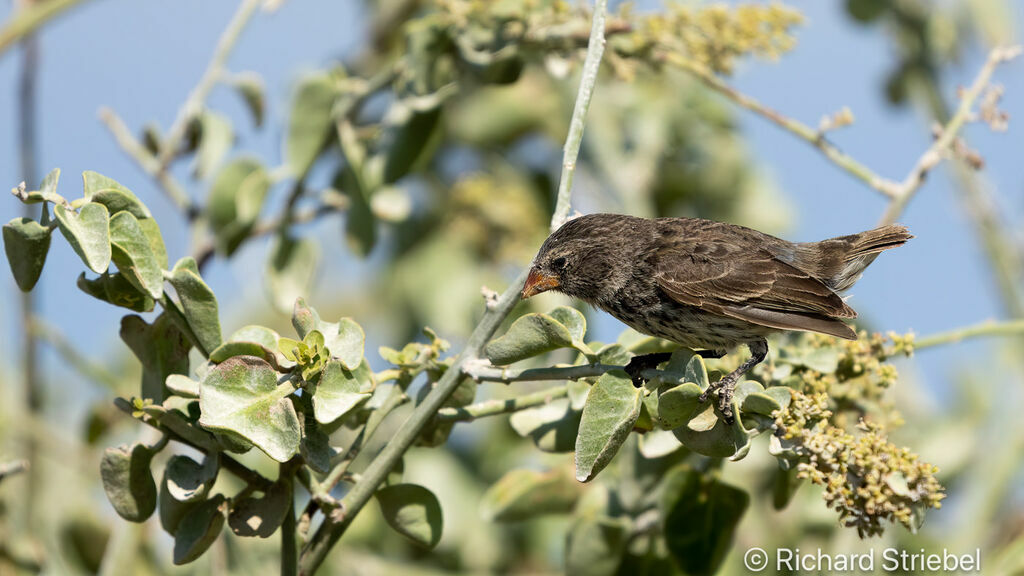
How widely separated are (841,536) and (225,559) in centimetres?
210

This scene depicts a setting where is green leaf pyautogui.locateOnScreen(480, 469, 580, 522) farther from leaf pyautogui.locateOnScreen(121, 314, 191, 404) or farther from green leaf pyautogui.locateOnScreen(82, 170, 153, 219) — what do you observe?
green leaf pyautogui.locateOnScreen(82, 170, 153, 219)

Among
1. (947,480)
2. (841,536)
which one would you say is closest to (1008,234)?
(947,480)

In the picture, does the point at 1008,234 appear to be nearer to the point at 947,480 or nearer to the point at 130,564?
the point at 947,480

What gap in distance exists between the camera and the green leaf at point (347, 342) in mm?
2148

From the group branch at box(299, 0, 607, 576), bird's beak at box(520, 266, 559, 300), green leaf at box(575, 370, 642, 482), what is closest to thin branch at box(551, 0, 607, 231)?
branch at box(299, 0, 607, 576)

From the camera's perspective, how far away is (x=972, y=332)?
281 centimetres

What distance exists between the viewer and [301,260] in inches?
143

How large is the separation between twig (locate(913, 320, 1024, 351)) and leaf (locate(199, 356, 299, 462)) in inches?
64.1

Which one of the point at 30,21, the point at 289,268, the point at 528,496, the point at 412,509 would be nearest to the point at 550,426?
the point at 412,509

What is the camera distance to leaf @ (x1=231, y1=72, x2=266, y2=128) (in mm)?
3820

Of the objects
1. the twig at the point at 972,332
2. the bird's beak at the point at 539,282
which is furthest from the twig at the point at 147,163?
the twig at the point at 972,332

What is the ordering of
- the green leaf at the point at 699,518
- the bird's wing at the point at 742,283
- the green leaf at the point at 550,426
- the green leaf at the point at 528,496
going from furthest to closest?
1. the bird's wing at the point at 742,283
2. the green leaf at the point at 528,496
3. the green leaf at the point at 699,518
4. the green leaf at the point at 550,426

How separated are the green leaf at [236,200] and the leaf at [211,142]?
4cm

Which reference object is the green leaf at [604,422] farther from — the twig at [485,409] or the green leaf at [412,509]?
the green leaf at [412,509]
